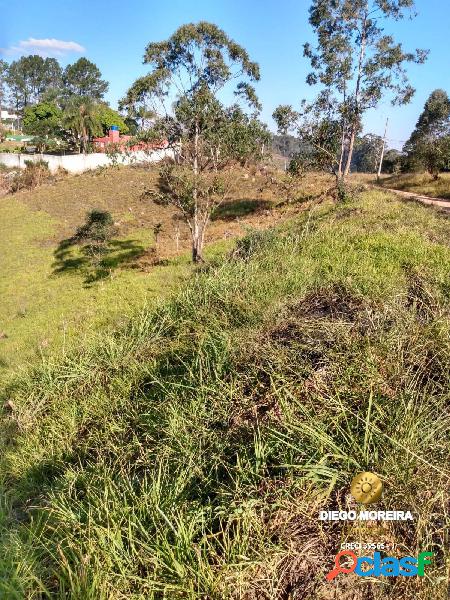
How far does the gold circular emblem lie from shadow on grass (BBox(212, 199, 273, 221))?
1649cm

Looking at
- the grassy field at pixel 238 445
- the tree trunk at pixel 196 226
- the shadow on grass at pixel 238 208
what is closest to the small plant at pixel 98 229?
the tree trunk at pixel 196 226

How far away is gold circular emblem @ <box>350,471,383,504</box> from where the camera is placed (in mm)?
1941

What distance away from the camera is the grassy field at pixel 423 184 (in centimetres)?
1602

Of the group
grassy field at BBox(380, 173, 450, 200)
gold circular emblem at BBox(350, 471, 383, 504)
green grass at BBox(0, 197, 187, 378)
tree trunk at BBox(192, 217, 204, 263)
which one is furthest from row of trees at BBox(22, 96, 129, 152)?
gold circular emblem at BBox(350, 471, 383, 504)

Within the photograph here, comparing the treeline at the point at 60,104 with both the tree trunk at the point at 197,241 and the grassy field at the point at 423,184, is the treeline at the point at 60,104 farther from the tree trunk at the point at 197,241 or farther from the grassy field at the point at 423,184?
the grassy field at the point at 423,184

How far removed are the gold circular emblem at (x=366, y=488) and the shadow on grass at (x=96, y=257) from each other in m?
12.0

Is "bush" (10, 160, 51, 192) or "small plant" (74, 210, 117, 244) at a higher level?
"bush" (10, 160, 51, 192)

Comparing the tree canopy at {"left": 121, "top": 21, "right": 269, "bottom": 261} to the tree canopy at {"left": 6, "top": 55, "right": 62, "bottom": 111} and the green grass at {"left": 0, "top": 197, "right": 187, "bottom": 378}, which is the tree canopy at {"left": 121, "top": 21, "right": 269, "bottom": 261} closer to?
the green grass at {"left": 0, "top": 197, "right": 187, "bottom": 378}

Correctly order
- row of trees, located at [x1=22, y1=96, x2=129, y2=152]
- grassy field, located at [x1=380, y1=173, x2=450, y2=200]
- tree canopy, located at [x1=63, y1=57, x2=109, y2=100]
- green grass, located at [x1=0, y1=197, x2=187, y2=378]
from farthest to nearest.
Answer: tree canopy, located at [x1=63, y1=57, x2=109, y2=100], row of trees, located at [x1=22, y1=96, x2=129, y2=152], grassy field, located at [x1=380, y1=173, x2=450, y2=200], green grass, located at [x1=0, y1=197, x2=187, y2=378]

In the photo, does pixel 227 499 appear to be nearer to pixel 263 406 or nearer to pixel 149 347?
pixel 263 406

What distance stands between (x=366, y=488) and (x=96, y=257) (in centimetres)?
1374

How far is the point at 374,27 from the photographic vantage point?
13.2 meters

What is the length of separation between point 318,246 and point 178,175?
6722 mm

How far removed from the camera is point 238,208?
1939 centimetres
